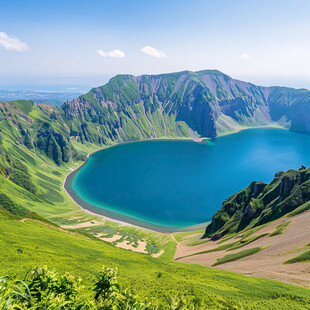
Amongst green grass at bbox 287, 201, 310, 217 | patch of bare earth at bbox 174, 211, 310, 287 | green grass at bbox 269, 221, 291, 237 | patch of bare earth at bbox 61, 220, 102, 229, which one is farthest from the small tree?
patch of bare earth at bbox 61, 220, 102, 229

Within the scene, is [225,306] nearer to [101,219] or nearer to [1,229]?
[1,229]

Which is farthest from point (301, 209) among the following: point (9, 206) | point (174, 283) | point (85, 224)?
point (9, 206)

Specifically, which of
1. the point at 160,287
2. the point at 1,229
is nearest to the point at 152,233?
the point at 1,229

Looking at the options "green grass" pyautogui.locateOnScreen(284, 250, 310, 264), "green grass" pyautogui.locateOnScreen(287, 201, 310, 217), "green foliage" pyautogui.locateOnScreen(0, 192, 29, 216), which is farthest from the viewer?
"green foliage" pyautogui.locateOnScreen(0, 192, 29, 216)

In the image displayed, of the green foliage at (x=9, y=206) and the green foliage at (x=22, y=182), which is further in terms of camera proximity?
the green foliage at (x=22, y=182)

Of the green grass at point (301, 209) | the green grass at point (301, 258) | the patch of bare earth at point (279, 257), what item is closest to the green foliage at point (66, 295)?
the patch of bare earth at point (279, 257)

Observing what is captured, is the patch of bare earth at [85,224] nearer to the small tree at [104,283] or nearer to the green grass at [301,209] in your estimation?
the green grass at [301,209]

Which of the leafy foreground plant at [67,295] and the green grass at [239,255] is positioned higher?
the leafy foreground plant at [67,295]

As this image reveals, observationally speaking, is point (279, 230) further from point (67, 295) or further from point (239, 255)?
point (67, 295)

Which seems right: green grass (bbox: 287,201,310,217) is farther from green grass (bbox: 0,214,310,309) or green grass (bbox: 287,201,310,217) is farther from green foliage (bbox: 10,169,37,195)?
green foliage (bbox: 10,169,37,195)
